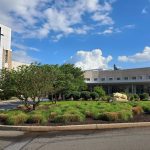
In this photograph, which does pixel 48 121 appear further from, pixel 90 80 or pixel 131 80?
pixel 90 80

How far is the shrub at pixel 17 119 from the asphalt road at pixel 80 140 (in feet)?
5.04

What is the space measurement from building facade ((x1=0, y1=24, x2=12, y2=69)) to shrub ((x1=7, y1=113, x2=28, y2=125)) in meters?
50.9

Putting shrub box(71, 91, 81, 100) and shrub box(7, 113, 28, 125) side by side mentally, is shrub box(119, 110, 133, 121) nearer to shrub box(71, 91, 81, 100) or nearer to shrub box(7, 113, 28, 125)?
shrub box(7, 113, 28, 125)

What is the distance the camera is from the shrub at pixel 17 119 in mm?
15719

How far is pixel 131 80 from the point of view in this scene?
83.6 meters

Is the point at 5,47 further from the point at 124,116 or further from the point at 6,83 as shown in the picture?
the point at 124,116

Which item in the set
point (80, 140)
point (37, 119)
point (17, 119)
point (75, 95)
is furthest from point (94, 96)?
point (80, 140)

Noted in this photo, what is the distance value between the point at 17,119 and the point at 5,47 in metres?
54.9

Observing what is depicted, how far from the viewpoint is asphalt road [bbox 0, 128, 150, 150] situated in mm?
10867

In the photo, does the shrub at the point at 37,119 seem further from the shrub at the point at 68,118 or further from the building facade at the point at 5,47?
the building facade at the point at 5,47

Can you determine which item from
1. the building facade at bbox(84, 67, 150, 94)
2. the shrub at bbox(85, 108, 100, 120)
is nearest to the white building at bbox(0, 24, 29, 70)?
the building facade at bbox(84, 67, 150, 94)

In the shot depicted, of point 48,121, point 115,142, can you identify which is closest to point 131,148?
point 115,142

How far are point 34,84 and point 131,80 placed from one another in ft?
213

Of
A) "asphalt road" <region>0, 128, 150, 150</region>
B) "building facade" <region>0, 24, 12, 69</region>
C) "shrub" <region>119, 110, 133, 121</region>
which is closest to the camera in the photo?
"asphalt road" <region>0, 128, 150, 150</region>
